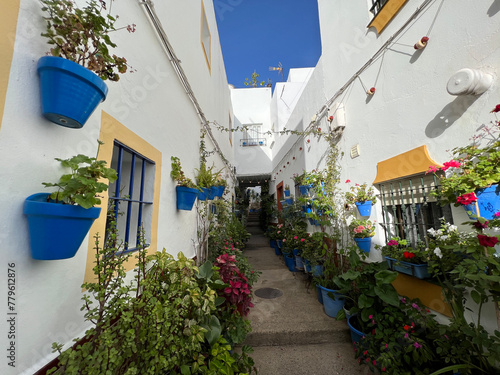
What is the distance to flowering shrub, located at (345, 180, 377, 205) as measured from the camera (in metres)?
3.09

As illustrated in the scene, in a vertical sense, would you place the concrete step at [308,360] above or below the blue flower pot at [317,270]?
below

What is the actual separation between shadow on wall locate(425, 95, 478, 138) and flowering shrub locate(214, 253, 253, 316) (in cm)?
251

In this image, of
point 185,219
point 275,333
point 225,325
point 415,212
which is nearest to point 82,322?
point 225,325

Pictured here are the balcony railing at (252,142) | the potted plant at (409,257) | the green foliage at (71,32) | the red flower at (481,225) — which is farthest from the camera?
the balcony railing at (252,142)

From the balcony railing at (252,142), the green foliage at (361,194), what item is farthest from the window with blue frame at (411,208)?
the balcony railing at (252,142)

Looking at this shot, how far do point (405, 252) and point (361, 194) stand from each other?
1.13 metres

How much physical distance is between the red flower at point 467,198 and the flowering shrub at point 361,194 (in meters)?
1.40

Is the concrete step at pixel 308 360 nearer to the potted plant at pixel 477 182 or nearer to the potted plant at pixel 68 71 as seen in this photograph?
the potted plant at pixel 477 182

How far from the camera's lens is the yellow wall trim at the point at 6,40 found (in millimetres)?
819

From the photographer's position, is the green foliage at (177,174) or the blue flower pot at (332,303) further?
the blue flower pot at (332,303)

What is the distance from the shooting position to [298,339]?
2.63 meters

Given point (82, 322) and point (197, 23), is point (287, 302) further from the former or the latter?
point (197, 23)

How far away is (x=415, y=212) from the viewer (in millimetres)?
2469

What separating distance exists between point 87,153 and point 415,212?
3254mm
